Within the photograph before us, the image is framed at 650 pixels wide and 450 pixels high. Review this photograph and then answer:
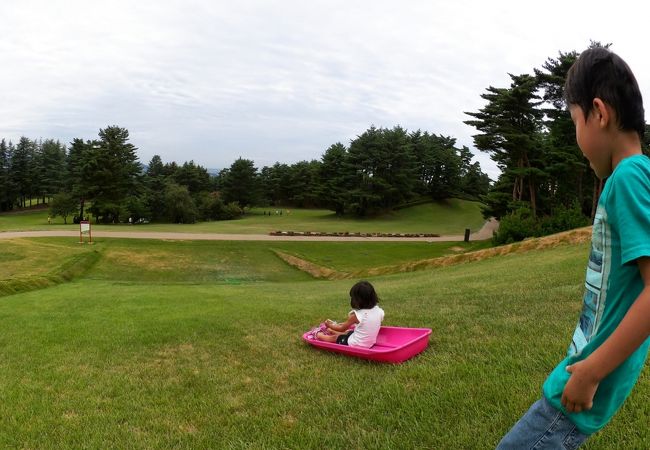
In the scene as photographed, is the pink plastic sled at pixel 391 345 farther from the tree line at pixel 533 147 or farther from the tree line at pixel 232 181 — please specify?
the tree line at pixel 232 181

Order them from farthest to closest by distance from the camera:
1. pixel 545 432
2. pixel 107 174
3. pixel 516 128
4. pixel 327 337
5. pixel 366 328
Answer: pixel 107 174 → pixel 516 128 → pixel 327 337 → pixel 366 328 → pixel 545 432

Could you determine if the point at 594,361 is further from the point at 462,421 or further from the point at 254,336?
the point at 254,336

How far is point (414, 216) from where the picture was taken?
6456cm

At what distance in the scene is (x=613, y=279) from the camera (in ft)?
5.06

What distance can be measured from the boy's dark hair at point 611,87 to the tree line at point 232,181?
5792 cm

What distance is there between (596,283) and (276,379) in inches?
131

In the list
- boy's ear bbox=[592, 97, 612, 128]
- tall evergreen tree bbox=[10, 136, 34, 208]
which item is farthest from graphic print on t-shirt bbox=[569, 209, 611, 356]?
tall evergreen tree bbox=[10, 136, 34, 208]

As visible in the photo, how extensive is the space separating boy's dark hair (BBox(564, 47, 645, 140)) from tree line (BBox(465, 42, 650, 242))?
98.8 ft

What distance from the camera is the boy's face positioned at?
1.60 meters

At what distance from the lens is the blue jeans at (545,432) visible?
5.46 feet

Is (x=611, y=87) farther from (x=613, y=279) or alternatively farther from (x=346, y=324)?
(x=346, y=324)

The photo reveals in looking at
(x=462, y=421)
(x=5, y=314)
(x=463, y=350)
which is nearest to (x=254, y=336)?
(x=463, y=350)

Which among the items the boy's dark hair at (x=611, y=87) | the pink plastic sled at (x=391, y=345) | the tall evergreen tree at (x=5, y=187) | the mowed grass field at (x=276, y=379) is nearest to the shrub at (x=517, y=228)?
the mowed grass field at (x=276, y=379)

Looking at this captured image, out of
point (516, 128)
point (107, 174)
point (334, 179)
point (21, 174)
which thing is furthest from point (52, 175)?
point (516, 128)
